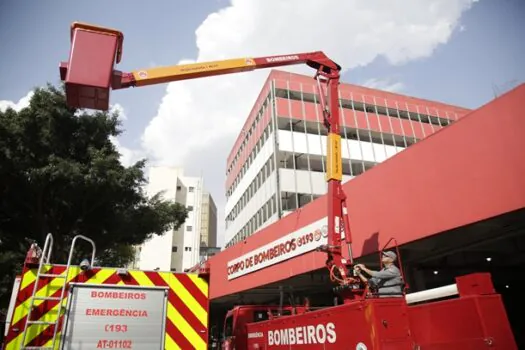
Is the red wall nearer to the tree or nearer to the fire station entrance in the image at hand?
the fire station entrance

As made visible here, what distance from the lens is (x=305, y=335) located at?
7129mm

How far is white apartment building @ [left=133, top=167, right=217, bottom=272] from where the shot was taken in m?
65.2

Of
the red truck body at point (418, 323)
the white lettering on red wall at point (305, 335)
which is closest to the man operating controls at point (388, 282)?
the red truck body at point (418, 323)

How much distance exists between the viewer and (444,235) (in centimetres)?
953

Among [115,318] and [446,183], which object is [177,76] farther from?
[446,183]

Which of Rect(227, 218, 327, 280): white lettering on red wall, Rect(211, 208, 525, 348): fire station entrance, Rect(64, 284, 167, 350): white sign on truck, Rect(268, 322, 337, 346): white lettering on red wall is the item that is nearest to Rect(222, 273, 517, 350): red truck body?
Rect(268, 322, 337, 346): white lettering on red wall

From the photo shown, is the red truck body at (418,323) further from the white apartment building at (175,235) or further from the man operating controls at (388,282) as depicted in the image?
the white apartment building at (175,235)

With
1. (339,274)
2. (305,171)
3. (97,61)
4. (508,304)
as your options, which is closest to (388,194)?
(339,274)

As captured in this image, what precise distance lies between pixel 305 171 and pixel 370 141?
7.91 m

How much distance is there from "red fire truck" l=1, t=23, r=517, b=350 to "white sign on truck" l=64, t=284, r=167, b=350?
0.01 m

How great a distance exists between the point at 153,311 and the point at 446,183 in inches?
282

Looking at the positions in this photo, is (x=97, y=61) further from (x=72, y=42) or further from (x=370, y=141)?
(x=370, y=141)

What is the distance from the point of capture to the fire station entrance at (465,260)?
9539mm

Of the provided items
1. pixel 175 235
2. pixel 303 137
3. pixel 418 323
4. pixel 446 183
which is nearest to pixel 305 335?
pixel 418 323
